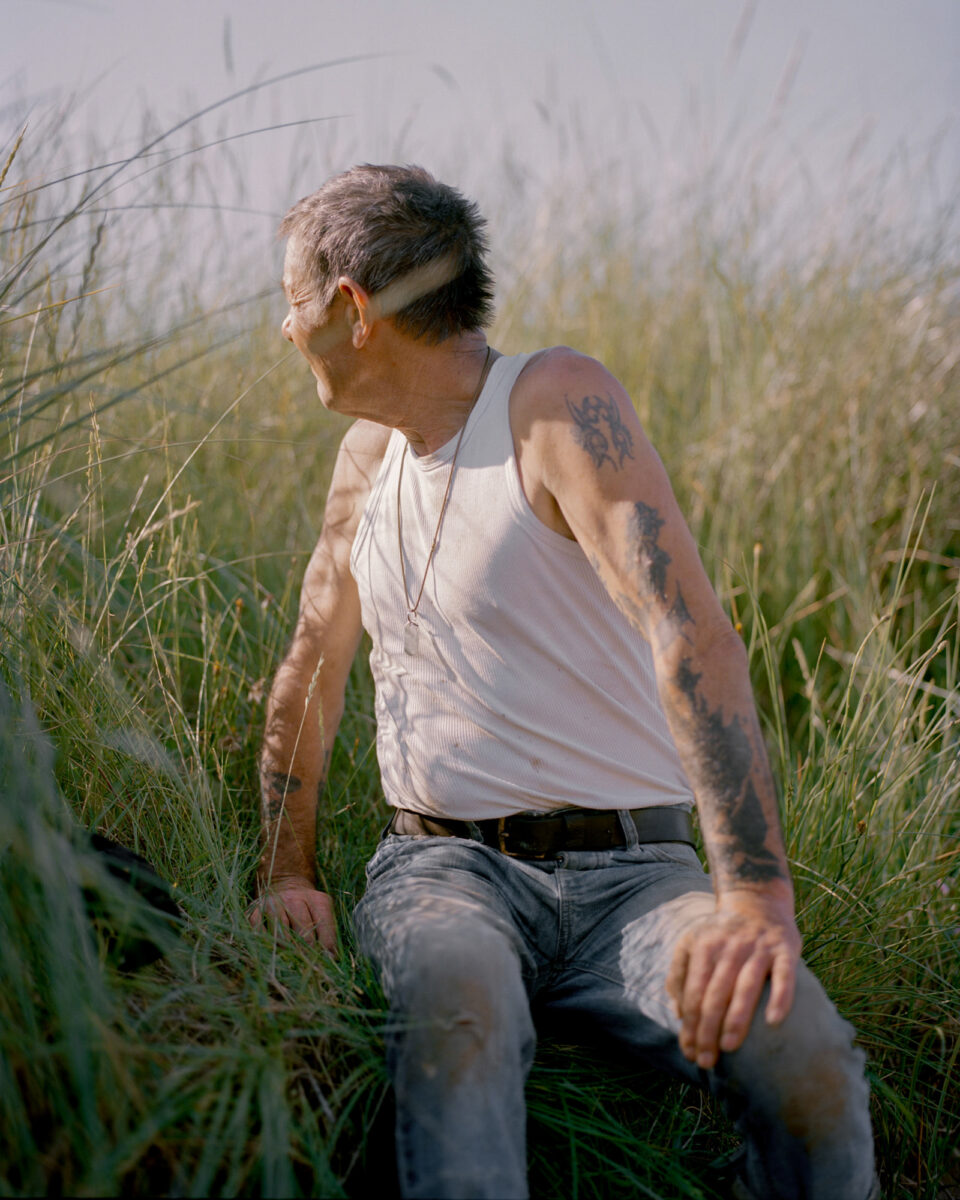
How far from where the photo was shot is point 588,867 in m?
1.67

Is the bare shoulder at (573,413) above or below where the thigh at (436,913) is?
above

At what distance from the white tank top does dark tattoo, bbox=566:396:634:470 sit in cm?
15

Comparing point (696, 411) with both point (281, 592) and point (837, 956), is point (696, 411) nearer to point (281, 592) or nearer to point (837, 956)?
point (281, 592)

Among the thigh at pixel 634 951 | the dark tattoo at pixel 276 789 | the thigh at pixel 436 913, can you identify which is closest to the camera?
the thigh at pixel 436 913

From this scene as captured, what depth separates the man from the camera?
51.5 inches

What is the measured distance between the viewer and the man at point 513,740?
131 centimetres

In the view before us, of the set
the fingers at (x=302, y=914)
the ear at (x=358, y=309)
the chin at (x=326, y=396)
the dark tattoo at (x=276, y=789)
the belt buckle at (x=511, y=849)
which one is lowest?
the fingers at (x=302, y=914)

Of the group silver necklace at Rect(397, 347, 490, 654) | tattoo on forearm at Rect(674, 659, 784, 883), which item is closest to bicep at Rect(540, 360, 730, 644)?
tattoo on forearm at Rect(674, 659, 784, 883)

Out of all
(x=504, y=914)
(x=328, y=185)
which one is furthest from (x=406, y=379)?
(x=504, y=914)

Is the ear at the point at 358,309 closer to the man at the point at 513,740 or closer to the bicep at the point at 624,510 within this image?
the man at the point at 513,740

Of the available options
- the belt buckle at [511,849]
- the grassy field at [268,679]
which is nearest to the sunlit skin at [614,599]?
the grassy field at [268,679]

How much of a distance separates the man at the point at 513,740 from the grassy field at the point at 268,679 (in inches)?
7.0

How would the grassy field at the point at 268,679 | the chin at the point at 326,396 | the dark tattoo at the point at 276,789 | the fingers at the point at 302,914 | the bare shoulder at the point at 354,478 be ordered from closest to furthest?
the grassy field at the point at 268,679 → the fingers at the point at 302,914 → the chin at the point at 326,396 → the dark tattoo at the point at 276,789 → the bare shoulder at the point at 354,478

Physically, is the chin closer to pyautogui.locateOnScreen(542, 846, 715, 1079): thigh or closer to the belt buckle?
the belt buckle
